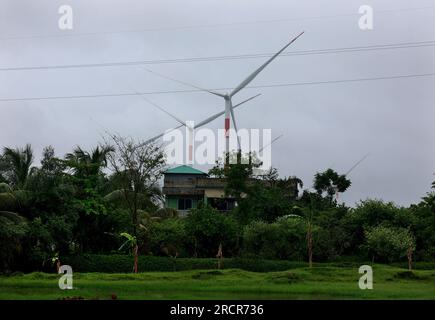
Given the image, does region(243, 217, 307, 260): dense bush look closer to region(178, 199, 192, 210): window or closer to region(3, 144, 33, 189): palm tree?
region(3, 144, 33, 189): palm tree

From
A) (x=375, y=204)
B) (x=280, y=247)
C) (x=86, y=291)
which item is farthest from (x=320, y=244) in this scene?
(x=86, y=291)

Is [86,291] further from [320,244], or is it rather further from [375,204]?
[375,204]

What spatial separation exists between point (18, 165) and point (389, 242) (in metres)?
19.9

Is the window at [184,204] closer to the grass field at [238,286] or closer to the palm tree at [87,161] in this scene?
the palm tree at [87,161]

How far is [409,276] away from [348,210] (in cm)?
A: 1561

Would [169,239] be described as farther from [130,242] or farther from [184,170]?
[184,170]

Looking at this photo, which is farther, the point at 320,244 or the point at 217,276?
the point at 320,244

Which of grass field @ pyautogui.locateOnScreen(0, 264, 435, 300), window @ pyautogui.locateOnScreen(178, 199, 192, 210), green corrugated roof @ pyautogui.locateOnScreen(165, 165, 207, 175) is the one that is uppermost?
green corrugated roof @ pyautogui.locateOnScreen(165, 165, 207, 175)

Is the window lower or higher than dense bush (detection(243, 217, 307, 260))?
higher

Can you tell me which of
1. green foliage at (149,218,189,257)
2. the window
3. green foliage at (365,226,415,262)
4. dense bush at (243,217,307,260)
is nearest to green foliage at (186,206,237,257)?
green foliage at (149,218,189,257)

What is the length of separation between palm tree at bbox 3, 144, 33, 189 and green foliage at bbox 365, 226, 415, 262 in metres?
18.7

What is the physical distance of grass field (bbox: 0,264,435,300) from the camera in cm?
1903

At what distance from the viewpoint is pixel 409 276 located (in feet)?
92.3

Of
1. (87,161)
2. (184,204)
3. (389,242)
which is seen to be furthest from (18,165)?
(184,204)
